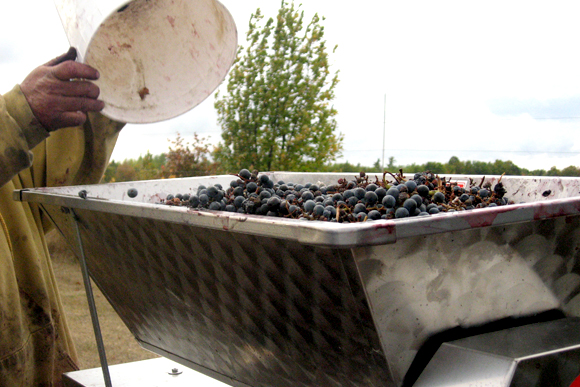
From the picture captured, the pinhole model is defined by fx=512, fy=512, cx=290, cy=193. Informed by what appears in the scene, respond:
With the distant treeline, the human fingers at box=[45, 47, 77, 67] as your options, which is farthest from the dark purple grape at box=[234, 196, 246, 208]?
the distant treeline

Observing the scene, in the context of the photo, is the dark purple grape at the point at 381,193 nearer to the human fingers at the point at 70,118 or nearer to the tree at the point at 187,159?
the human fingers at the point at 70,118

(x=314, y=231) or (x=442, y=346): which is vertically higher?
(x=314, y=231)

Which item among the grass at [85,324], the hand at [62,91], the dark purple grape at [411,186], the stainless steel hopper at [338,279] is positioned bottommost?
the grass at [85,324]

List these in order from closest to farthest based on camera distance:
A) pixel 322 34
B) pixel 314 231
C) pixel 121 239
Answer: pixel 314 231, pixel 121 239, pixel 322 34

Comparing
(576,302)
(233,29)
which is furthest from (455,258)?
(233,29)

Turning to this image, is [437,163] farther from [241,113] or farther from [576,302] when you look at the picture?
[576,302]

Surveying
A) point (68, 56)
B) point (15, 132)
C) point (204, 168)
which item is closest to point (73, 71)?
point (68, 56)

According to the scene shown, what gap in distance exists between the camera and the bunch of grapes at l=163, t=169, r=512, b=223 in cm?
107

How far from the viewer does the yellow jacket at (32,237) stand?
1.59 m

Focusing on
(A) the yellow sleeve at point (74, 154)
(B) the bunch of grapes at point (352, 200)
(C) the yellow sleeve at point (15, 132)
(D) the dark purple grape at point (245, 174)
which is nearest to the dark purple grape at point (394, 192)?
(B) the bunch of grapes at point (352, 200)

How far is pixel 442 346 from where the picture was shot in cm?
96

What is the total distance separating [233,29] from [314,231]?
42.2 inches

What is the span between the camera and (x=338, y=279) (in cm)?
86

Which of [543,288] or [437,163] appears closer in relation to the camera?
[543,288]
